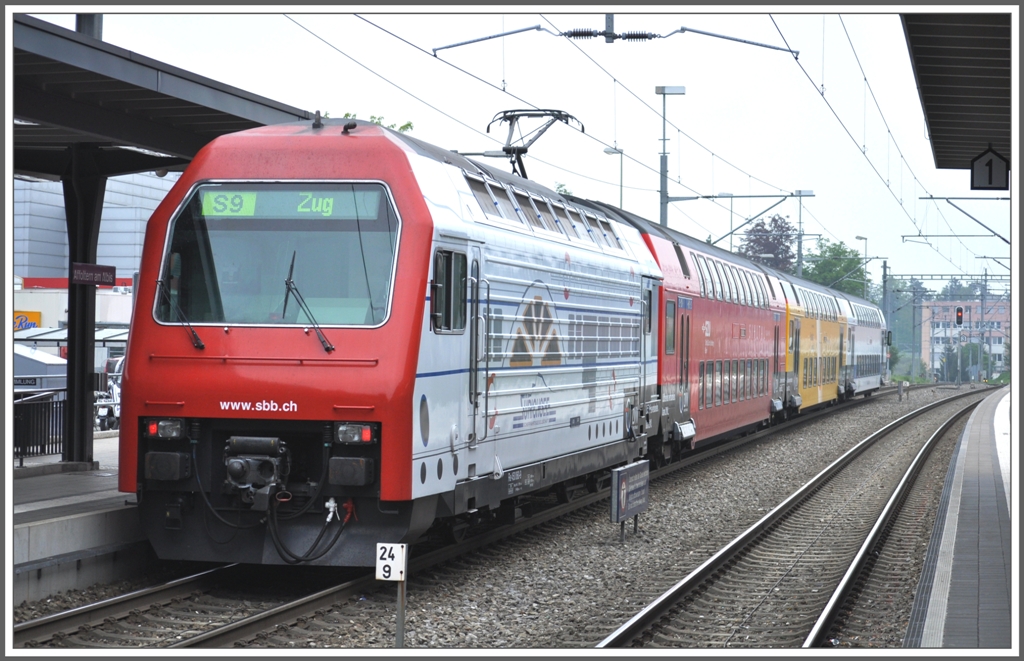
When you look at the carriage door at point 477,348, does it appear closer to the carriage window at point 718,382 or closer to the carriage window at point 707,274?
the carriage window at point 707,274

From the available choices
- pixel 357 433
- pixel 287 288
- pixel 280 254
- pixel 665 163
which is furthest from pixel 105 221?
pixel 357 433

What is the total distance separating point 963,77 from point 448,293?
6636mm

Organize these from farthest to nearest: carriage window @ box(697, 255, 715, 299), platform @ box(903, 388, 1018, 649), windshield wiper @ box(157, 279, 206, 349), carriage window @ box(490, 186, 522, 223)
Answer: carriage window @ box(697, 255, 715, 299)
carriage window @ box(490, 186, 522, 223)
windshield wiper @ box(157, 279, 206, 349)
platform @ box(903, 388, 1018, 649)

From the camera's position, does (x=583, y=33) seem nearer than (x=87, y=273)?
No

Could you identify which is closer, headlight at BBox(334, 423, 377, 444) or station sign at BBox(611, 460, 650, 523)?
headlight at BBox(334, 423, 377, 444)

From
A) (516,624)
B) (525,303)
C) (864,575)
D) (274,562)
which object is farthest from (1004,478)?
(274,562)

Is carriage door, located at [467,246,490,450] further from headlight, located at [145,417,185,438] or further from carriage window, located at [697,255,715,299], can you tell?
carriage window, located at [697,255,715,299]

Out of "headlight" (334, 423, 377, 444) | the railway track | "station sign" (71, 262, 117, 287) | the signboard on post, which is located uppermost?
"station sign" (71, 262, 117, 287)

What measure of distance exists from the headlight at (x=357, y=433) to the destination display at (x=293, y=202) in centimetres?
166

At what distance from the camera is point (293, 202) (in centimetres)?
937

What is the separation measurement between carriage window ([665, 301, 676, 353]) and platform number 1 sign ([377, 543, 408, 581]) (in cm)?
1072

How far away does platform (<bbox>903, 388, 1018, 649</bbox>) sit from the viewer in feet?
26.1

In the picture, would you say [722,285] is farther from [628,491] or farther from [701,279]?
[628,491]

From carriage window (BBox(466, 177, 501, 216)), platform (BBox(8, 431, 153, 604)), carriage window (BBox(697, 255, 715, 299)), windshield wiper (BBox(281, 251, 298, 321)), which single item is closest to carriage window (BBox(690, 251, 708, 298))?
carriage window (BBox(697, 255, 715, 299))
